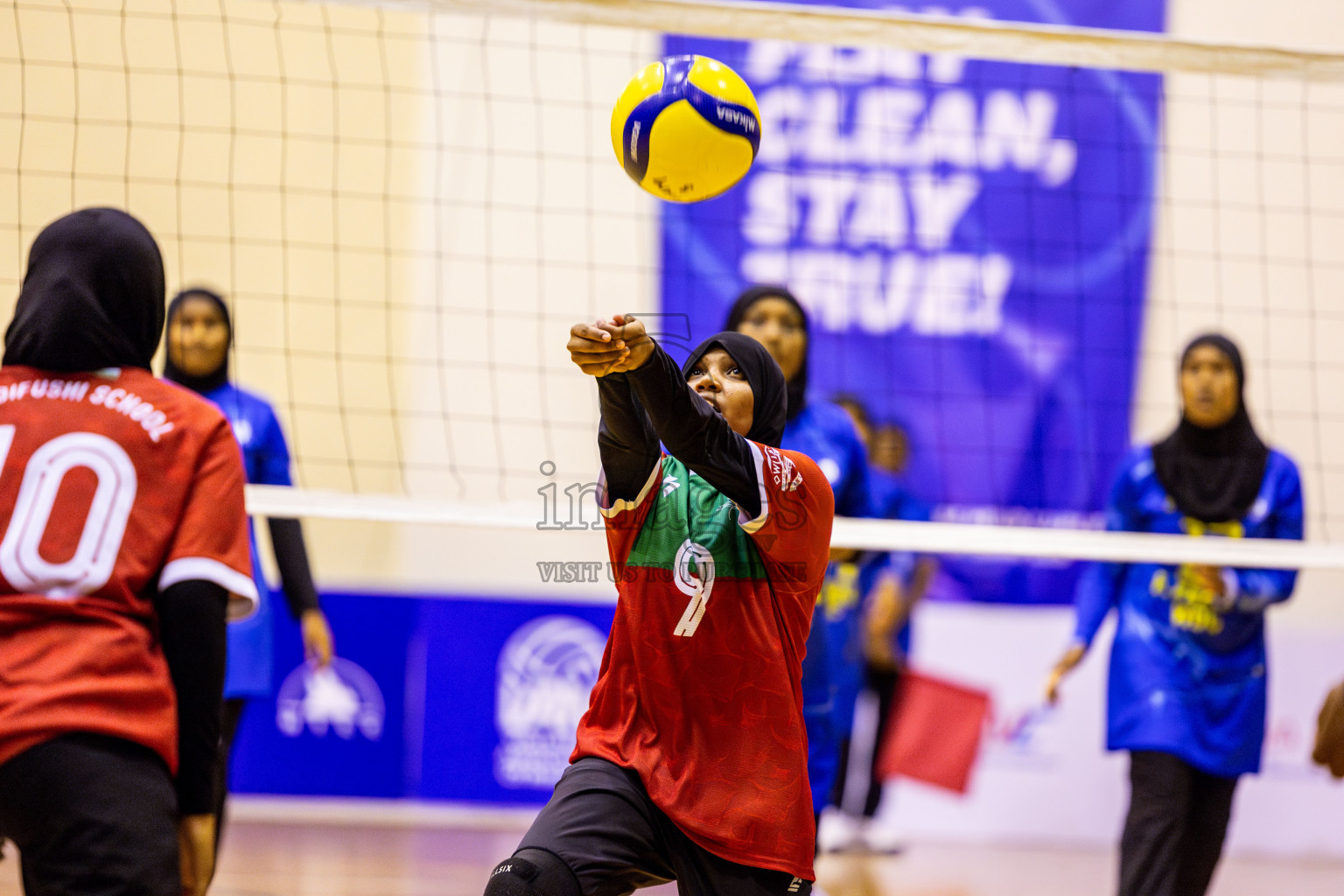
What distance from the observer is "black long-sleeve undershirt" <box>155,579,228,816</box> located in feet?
7.42

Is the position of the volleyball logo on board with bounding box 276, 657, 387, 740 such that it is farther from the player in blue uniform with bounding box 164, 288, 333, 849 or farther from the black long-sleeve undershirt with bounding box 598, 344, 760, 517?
the black long-sleeve undershirt with bounding box 598, 344, 760, 517

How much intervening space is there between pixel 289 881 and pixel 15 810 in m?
3.61

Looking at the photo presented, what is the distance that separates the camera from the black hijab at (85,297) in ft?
7.64

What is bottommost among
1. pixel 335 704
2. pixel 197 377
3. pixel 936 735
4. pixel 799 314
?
pixel 936 735

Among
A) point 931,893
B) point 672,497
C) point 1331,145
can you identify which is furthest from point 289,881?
point 1331,145

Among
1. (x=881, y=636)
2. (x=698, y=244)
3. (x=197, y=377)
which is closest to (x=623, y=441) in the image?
(x=197, y=377)

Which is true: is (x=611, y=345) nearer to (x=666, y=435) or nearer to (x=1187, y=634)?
(x=666, y=435)

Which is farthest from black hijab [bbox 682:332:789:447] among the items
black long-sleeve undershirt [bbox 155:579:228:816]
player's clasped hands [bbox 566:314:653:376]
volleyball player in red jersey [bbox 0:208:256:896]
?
black long-sleeve undershirt [bbox 155:579:228:816]

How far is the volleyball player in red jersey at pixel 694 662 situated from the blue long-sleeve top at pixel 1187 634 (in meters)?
1.83

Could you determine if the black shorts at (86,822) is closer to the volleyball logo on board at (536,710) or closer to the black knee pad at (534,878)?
the black knee pad at (534,878)

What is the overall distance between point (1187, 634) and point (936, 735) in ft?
9.74

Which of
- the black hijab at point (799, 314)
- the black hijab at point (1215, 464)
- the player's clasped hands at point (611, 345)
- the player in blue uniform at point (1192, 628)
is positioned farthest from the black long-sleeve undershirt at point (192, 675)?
the black hijab at point (1215, 464)

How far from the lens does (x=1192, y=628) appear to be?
447 centimetres

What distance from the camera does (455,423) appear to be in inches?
306
